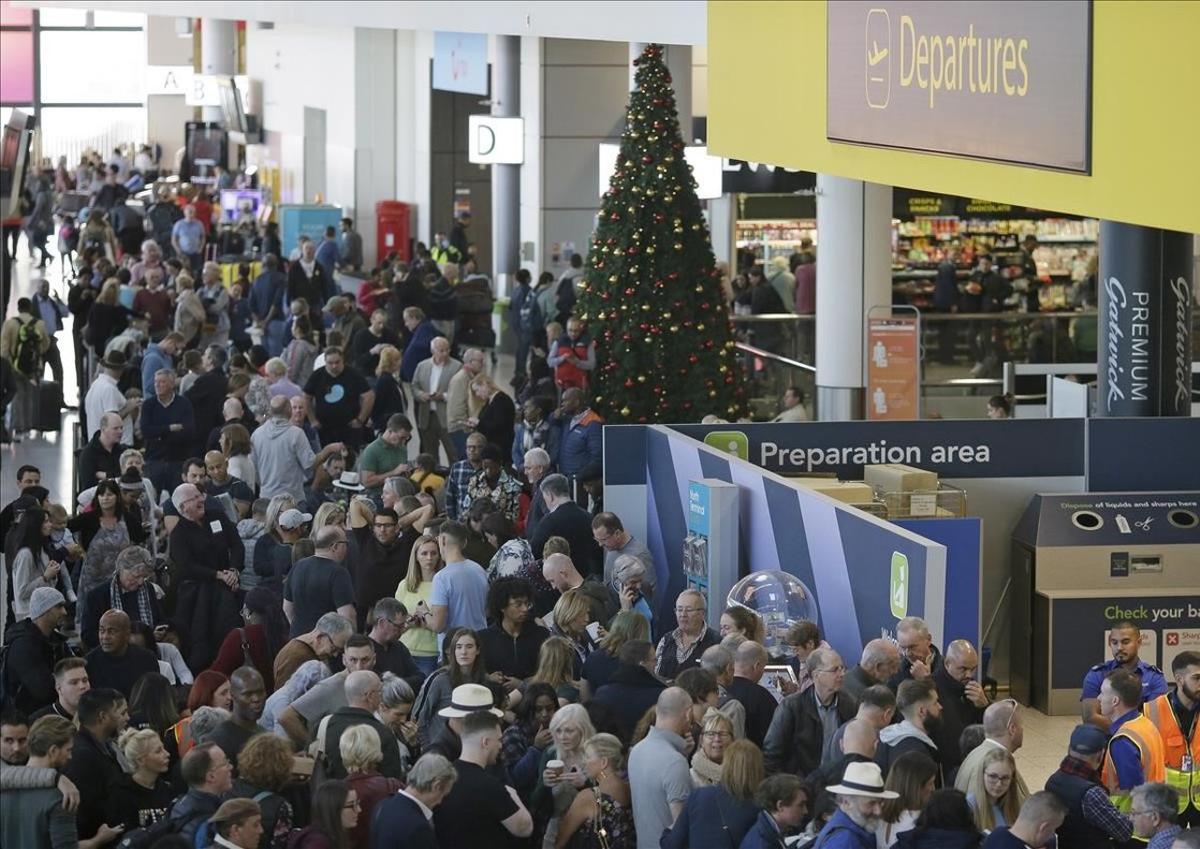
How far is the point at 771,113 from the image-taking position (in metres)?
13.6

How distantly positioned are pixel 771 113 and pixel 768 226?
1247cm

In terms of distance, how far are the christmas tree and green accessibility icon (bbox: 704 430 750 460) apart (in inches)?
136

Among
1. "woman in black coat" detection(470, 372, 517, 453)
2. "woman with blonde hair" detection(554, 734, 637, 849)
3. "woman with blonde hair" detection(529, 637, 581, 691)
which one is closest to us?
"woman with blonde hair" detection(554, 734, 637, 849)

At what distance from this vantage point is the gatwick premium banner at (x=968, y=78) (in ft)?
28.5

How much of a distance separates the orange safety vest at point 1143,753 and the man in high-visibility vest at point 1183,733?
0.09 m

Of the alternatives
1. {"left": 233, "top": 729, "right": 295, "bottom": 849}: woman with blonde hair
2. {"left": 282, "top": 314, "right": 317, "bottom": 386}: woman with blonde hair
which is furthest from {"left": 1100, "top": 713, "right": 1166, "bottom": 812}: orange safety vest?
{"left": 282, "top": 314, "right": 317, "bottom": 386}: woman with blonde hair

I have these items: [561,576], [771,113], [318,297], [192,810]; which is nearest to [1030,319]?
[771,113]

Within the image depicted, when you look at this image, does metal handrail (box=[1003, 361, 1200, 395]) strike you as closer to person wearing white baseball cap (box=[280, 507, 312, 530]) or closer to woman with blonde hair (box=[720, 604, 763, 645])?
person wearing white baseball cap (box=[280, 507, 312, 530])

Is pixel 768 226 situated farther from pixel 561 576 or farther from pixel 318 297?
pixel 561 576

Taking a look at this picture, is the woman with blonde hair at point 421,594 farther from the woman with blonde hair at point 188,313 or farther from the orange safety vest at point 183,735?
Answer: the woman with blonde hair at point 188,313

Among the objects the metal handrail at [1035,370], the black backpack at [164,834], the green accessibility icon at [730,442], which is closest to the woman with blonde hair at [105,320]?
the metal handrail at [1035,370]

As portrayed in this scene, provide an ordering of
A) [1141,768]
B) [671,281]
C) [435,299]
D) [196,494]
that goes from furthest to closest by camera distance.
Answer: [435,299] < [671,281] < [196,494] < [1141,768]

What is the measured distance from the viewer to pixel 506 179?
26.0 meters

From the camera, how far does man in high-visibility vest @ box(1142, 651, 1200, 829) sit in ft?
26.2
